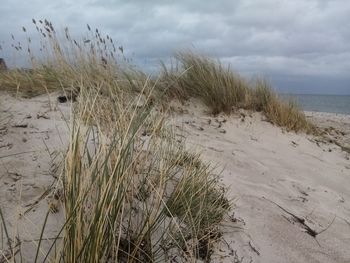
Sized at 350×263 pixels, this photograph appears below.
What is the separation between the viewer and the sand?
2.22m

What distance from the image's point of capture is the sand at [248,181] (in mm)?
2219

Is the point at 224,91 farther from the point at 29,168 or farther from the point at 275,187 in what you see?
the point at 29,168

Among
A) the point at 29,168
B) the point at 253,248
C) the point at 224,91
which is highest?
the point at 224,91

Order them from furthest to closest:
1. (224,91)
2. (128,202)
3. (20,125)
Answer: (224,91) → (20,125) → (128,202)

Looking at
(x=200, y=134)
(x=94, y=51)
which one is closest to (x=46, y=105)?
(x=94, y=51)

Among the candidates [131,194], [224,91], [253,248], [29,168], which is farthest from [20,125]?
[224,91]

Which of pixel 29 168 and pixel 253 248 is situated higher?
pixel 29 168

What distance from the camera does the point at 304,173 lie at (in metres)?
4.07

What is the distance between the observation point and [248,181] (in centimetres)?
340

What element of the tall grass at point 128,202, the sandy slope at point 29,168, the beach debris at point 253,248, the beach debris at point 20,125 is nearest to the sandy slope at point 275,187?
the beach debris at point 253,248

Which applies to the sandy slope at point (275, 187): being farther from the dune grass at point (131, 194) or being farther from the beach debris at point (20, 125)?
the beach debris at point (20, 125)

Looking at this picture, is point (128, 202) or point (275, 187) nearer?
point (128, 202)

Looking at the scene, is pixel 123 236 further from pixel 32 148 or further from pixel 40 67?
pixel 40 67

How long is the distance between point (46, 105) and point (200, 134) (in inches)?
70.8
